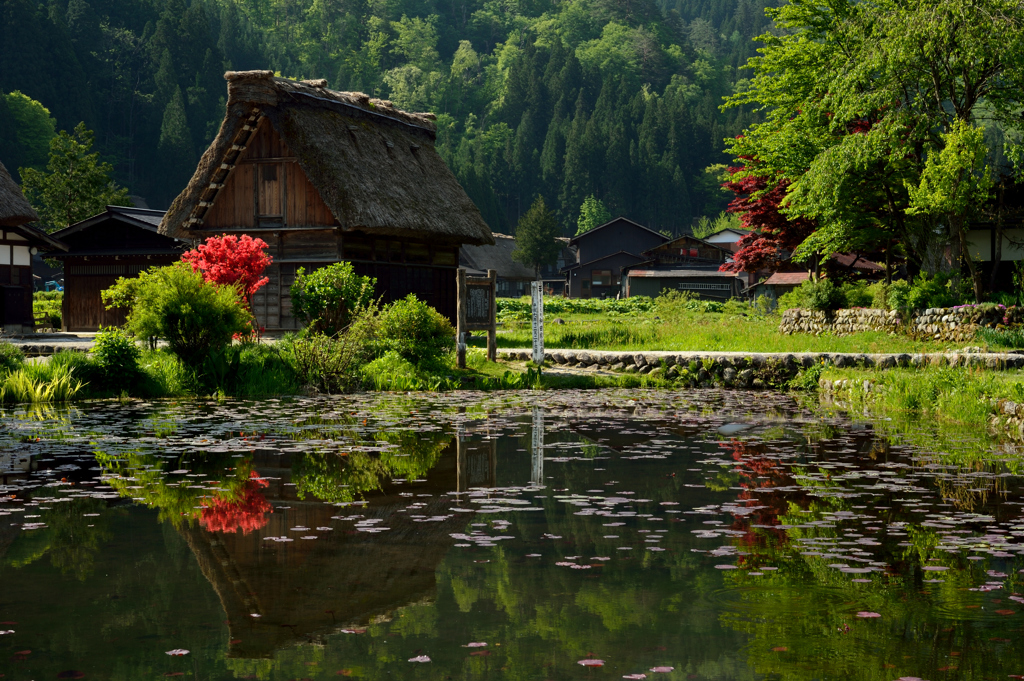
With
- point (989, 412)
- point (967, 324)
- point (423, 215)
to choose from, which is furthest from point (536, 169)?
point (989, 412)

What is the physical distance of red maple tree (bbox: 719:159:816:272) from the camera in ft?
103

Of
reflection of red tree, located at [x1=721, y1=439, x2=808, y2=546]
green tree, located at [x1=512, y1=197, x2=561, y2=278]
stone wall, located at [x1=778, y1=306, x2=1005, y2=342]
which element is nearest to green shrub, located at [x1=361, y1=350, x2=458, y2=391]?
reflection of red tree, located at [x1=721, y1=439, x2=808, y2=546]

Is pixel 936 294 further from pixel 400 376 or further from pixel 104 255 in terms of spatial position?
pixel 104 255

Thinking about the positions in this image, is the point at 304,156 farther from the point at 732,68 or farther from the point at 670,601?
the point at 732,68

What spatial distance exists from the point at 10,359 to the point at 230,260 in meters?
6.47

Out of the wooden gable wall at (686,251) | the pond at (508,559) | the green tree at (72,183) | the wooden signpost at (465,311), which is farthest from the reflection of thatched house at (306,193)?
the wooden gable wall at (686,251)

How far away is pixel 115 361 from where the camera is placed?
17.5m

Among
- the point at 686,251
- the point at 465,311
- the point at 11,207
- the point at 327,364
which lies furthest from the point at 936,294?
the point at 686,251

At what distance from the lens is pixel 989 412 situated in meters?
13.3

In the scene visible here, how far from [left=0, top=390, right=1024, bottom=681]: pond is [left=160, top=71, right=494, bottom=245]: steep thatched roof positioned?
56.2 ft

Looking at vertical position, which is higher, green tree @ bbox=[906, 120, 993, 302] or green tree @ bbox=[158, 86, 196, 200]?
green tree @ bbox=[158, 86, 196, 200]

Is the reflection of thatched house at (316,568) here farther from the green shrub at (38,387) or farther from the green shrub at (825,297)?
the green shrub at (825,297)

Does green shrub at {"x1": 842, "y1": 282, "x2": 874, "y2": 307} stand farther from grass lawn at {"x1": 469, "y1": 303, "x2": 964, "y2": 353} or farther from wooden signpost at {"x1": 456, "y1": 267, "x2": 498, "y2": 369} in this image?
wooden signpost at {"x1": 456, "y1": 267, "x2": 498, "y2": 369}

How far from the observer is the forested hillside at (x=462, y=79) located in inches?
3607
